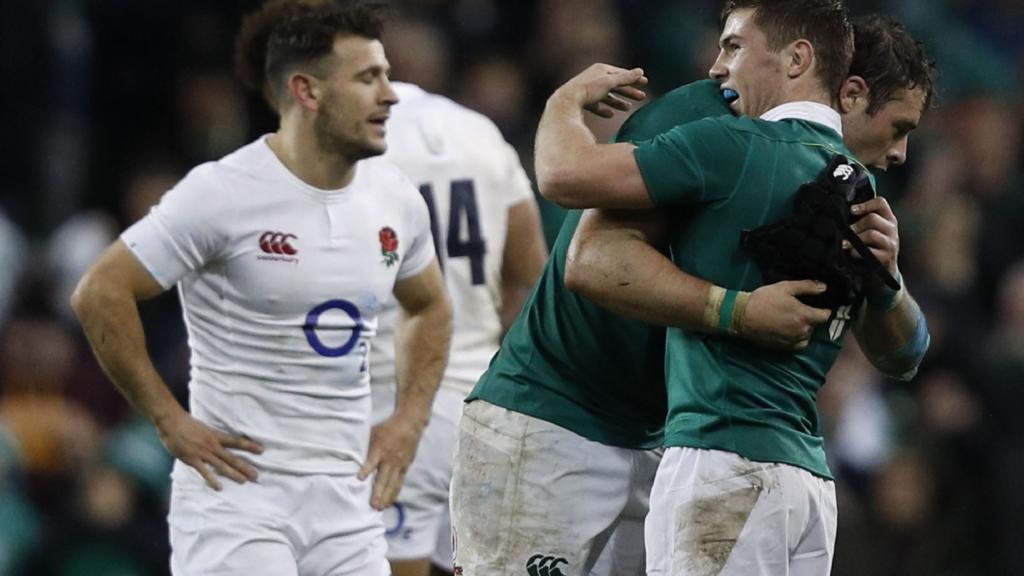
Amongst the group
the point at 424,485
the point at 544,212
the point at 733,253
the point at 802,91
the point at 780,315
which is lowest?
the point at 424,485

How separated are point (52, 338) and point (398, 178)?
4.33 metres

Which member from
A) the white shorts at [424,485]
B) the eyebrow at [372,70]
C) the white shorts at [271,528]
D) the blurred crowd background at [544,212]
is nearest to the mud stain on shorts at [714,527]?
the white shorts at [271,528]

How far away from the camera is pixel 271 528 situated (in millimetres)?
5391

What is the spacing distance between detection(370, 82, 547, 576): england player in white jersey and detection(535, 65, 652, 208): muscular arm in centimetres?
220

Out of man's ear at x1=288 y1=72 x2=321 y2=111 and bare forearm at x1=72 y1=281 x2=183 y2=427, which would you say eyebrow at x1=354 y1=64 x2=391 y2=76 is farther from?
bare forearm at x1=72 y1=281 x2=183 y2=427

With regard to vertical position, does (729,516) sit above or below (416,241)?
below

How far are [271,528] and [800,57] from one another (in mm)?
2110

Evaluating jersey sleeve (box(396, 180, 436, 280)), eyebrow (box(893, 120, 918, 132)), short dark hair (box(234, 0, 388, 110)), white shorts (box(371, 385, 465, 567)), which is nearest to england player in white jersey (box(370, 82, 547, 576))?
white shorts (box(371, 385, 465, 567))

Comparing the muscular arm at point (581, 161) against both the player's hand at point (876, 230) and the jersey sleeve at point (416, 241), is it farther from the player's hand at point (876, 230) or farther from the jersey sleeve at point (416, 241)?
the jersey sleeve at point (416, 241)

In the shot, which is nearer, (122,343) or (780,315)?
(780,315)

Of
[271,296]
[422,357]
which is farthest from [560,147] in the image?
[422,357]

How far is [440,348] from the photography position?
604cm

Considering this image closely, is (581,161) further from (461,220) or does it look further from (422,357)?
(461,220)

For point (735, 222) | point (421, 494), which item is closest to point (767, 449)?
point (735, 222)
